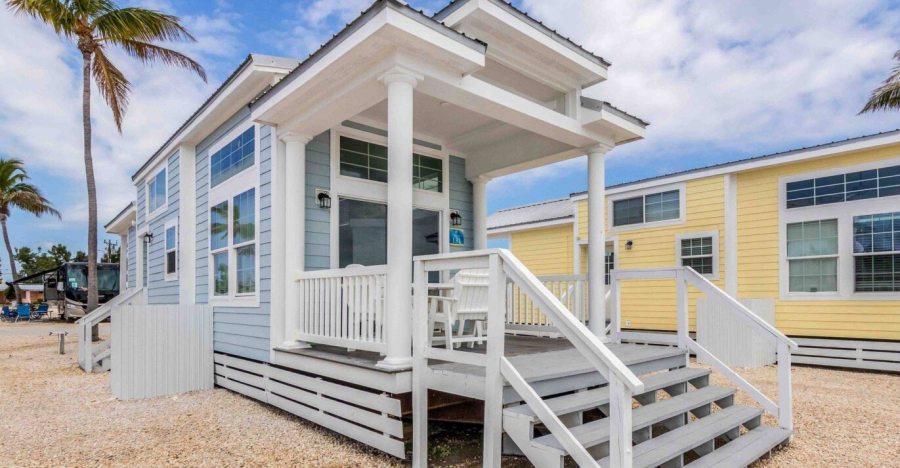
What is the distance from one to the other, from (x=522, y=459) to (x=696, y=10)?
27.3 feet

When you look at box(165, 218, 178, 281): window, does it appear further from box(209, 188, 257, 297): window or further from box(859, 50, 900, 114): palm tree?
box(859, 50, 900, 114): palm tree

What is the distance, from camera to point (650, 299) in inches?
400

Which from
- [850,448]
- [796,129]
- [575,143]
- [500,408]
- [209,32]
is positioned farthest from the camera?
[796,129]

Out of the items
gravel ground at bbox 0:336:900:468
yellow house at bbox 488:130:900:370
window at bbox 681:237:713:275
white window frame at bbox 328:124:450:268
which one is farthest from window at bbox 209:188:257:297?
window at bbox 681:237:713:275

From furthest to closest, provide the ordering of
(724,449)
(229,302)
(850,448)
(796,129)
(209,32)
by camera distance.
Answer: (796,129), (209,32), (229,302), (850,448), (724,449)

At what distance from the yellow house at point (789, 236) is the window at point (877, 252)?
0.04ft

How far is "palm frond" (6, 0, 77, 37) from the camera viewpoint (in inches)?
355

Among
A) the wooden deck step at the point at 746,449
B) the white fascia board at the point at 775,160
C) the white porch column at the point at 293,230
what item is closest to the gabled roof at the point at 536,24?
the white porch column at the point at 293,230

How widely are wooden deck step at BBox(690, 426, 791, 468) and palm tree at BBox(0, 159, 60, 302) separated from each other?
1094 inches

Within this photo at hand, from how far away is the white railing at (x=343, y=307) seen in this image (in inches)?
148

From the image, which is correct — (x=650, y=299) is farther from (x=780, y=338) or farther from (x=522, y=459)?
(x=522, y=459)

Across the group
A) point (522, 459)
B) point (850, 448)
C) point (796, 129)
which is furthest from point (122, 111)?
point (796, 129)

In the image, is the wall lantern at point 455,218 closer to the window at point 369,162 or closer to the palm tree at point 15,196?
the window at point 369,162

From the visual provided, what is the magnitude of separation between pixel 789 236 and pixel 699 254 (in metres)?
1.51
